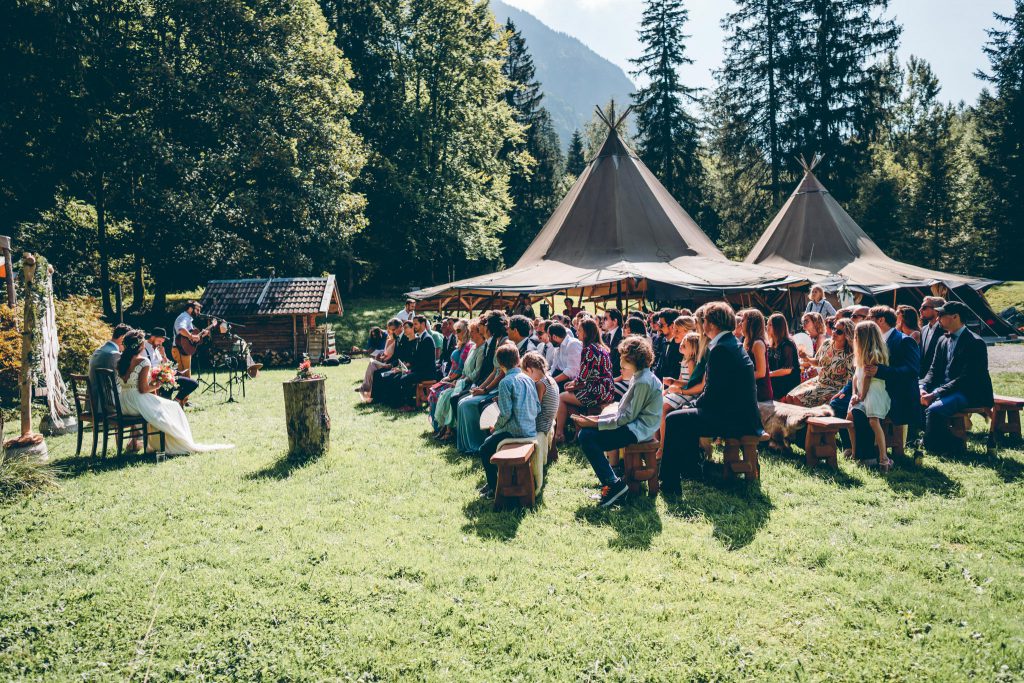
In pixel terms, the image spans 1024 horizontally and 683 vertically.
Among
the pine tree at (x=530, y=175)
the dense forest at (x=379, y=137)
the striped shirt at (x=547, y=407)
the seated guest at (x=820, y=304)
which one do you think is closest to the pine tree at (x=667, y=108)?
the dense forest at (x=379, y=137)

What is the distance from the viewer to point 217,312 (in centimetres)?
1711

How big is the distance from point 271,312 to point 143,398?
10.2m

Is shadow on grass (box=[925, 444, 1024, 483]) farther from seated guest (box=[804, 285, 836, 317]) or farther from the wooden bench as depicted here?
the wooden bench

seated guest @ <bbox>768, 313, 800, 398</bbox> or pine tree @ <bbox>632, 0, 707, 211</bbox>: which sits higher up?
pine tree @ <bbox>632, 0, 707, 211</bbox>

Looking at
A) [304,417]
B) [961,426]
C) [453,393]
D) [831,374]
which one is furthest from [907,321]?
[304,417]

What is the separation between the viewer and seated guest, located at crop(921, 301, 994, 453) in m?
6.11

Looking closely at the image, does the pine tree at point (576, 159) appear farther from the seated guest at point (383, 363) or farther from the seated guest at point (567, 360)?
the seated guest at point (567, 360)

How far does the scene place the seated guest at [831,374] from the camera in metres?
6.80

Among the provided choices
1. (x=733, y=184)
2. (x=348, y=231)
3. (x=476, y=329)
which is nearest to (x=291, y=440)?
(x=476, y=329)

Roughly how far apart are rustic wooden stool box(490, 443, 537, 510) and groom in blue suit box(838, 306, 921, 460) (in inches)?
139

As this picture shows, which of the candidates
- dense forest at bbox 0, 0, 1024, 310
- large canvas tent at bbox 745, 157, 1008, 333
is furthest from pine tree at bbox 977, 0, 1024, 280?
large canvas tent at bbox 745, 157, 1008, 333

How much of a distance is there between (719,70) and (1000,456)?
93.9 ft

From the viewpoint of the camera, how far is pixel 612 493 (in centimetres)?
514

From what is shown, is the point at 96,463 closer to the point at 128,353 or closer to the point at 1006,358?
the point at 128,353
